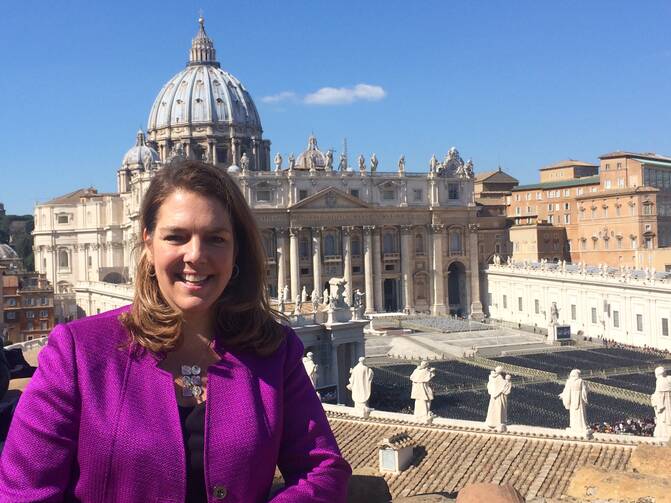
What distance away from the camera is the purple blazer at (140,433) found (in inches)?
104

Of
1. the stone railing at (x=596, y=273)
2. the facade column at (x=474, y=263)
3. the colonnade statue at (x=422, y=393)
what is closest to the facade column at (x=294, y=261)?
the facade column at (x=474, y=263)

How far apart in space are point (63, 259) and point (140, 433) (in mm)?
76197

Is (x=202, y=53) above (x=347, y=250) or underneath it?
above

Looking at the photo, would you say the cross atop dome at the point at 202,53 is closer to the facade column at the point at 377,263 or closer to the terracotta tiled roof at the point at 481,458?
the facade column at the point at 377,263

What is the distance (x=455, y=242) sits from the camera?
211 feet

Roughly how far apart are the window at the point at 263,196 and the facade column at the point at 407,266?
11.2 m

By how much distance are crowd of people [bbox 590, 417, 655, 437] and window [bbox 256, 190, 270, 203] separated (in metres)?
38.0

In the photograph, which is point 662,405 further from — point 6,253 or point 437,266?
point 6,253

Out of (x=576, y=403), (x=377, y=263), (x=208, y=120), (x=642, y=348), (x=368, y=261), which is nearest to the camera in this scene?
(x=576, y=403)

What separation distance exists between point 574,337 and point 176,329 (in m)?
45.7

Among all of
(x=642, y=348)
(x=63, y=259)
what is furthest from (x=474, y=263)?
(x=63, y=259)

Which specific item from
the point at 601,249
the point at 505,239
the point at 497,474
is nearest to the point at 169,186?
the point at 497,474

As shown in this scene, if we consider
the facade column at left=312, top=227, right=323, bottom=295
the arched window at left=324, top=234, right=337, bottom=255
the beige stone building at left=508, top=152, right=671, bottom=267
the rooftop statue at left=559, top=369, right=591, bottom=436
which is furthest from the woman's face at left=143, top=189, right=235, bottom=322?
the arched window at left=324, top=234, right=337, bottom=255

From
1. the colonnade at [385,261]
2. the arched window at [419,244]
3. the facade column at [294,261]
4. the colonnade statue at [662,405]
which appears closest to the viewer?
the colonnade statue at [662,405]
